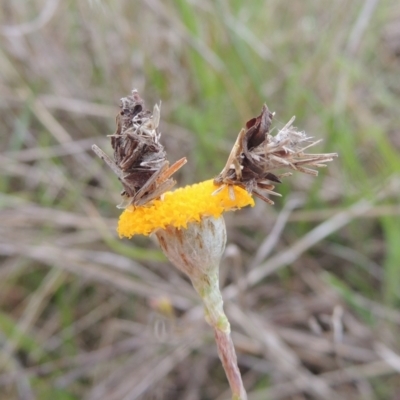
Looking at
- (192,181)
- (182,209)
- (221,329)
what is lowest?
(221,329)

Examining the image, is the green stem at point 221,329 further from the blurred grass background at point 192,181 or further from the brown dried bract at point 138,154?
the blurred grass background at point 192,181

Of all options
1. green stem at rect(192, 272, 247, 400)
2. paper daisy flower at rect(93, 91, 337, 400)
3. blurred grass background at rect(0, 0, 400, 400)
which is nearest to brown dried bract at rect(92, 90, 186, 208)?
paper daisy flower at rect(93, 91, 337, 400)

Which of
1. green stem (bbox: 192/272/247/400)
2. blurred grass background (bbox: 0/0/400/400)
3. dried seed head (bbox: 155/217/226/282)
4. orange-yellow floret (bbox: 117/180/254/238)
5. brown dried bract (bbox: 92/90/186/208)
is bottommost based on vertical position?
green stem (bbox: 192/272/247/400)

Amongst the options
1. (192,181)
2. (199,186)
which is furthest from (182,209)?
(192,181)

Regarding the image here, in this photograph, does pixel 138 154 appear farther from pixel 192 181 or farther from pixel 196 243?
pixel 192 181

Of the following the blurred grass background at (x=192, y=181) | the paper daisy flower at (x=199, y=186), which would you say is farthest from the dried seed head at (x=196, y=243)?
the blurred grass background at (x=192, y=181)

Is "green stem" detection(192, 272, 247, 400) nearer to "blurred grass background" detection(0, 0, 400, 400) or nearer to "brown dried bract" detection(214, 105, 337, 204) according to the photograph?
"brown dried bract" detection(214, 105, 337, 204)

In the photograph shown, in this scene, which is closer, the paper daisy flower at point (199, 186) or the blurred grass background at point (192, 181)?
the paper daisy flower at point (199, 186)
